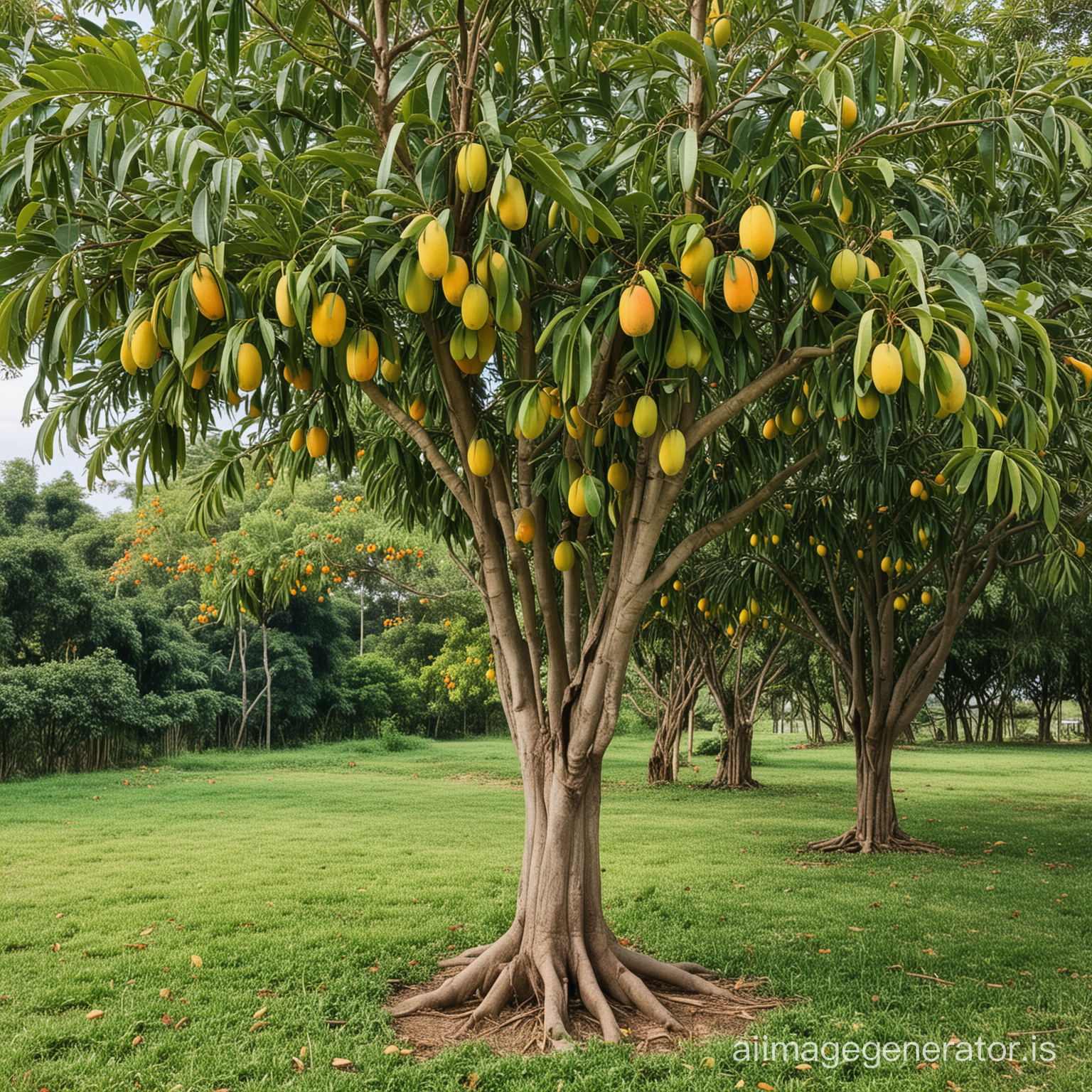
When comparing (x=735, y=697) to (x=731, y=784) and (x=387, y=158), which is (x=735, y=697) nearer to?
(x=731, y=784)

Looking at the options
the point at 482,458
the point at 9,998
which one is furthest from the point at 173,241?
the point at 9,998

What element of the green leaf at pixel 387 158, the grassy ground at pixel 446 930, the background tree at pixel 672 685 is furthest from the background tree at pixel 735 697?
the green leaf at pixel 387 158

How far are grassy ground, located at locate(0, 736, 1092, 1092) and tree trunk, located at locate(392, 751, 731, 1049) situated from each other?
31 centimetres

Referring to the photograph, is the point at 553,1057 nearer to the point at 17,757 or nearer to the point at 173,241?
the point at 173,241

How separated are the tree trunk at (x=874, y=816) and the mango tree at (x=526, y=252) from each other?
173 inches

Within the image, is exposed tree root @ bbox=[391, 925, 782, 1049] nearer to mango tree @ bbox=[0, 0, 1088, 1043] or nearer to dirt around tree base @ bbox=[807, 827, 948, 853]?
mango tree @ bbox=[0, 0, 1088, 1043]

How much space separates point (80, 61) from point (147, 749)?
49.6 feet

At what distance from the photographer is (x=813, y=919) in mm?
5332

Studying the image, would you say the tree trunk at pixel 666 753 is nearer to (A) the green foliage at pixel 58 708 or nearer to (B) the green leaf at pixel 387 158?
(A) the green foliage at pixel 58 708

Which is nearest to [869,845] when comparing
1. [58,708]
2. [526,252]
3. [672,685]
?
[672,685]

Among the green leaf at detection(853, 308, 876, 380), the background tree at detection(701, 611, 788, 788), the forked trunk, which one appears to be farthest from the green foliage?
the green leaf at detection(853, 308, 876, 380)

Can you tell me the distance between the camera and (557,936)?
364cm

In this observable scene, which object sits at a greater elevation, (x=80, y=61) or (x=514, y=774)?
(x=80, y=61)

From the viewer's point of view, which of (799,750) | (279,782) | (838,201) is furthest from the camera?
(799,750)
